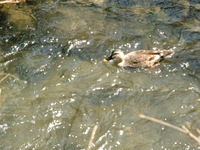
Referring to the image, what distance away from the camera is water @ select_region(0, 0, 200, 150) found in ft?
17.0

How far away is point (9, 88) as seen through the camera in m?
6.13

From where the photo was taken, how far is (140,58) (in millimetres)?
6609

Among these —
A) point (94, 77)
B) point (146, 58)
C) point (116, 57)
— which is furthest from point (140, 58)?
point (94, 77)

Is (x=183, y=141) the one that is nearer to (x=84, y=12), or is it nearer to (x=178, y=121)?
(x=178, y=121)

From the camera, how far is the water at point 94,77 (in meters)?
5.19

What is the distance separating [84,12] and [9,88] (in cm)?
344

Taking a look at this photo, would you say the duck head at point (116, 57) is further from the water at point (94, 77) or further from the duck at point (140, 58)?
the water at point (94, 77)

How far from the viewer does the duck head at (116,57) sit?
21.5 ft

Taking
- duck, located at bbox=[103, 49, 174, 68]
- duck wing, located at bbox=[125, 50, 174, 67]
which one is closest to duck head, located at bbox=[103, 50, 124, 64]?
duck, located at bbox=[103, 49, 174, 68]

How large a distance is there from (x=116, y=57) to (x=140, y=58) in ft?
1.75

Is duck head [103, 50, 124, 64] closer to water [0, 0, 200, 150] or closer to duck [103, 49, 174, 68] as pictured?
duck [103, 49, 174, 68]

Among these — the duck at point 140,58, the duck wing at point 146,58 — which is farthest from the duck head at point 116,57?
the duck wing at point 146,58

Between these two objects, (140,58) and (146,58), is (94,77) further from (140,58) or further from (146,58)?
(146,58)

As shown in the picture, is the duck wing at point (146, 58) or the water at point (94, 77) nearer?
the water at point (94, 77)
